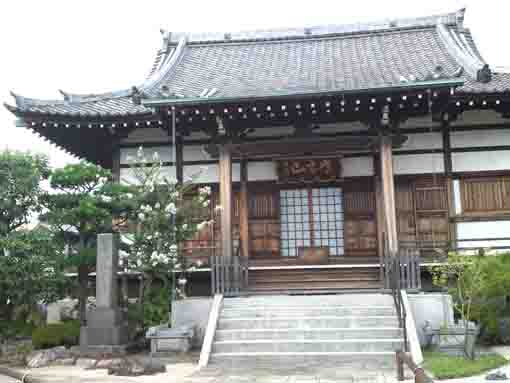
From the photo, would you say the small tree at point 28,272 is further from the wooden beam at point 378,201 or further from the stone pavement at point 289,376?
the wooden beam at point 378,201

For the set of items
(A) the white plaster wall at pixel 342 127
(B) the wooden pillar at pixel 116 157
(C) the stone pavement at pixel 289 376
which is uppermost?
(A) the white plaster wall at pixel 342 127

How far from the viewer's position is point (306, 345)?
10.4m

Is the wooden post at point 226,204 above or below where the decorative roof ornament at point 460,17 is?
below

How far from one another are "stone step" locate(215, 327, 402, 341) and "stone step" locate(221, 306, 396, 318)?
624 millimetres

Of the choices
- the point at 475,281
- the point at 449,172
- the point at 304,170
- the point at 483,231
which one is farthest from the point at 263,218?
the point at 475,281

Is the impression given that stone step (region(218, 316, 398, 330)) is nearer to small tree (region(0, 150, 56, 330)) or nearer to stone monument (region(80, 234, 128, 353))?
stone monument (region(80, 234, 128, 353))

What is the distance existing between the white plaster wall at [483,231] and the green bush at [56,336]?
30.5 ft

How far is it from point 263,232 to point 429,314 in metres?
5.24

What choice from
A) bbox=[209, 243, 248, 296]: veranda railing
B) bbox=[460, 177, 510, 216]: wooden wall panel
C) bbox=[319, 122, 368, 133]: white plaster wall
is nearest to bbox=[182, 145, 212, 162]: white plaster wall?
bbox=[319, 122, 368, 133]: white plaster wall

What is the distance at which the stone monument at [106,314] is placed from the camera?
11070 millimetres

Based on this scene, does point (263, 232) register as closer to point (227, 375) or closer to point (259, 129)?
point (259, 129)

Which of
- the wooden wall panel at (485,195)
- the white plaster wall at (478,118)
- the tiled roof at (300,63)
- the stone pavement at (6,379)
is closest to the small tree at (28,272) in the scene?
the stone pavement at (6,379)

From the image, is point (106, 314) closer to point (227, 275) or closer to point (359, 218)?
point (227, 275)

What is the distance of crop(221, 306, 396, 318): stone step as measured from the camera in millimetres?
11180
